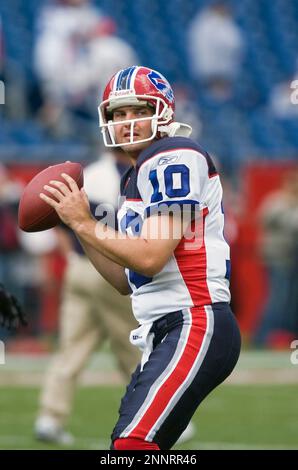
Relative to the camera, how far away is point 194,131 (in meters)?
12.6

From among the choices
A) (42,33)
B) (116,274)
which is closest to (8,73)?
(42,33)

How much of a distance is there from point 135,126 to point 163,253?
572 millimetres

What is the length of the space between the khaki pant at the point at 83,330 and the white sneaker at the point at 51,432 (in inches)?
2.1

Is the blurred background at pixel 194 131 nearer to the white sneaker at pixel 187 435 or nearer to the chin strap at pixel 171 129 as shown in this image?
the white sneaker at pixel 187 435

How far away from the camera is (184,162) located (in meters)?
4.21

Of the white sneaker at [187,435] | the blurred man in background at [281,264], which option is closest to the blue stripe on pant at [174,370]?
the white sneaker at [187,435]

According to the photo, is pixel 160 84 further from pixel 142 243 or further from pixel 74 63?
pixel 74 63

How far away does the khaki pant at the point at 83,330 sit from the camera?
23.5 ft

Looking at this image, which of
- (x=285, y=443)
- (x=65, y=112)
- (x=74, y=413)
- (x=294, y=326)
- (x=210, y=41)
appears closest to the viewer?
(x=285, y=443)

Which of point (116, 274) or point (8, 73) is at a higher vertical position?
point (8, 73)

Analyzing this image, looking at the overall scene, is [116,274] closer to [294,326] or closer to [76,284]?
[76,284]

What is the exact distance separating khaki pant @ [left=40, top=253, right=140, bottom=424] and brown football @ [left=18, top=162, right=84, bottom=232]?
264 centimetres

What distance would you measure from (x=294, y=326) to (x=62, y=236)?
4493mm

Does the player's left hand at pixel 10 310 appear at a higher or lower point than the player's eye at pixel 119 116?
lower
